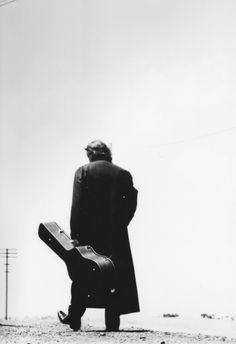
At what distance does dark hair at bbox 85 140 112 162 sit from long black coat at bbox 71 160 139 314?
59 millimetres

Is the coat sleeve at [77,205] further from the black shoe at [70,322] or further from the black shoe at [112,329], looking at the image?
the black shoe at [112,329]

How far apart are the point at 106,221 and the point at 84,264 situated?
0.62 m

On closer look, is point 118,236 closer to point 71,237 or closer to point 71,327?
point 71,237

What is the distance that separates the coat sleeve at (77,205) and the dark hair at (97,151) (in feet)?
0.59

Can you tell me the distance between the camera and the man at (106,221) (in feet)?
20.9

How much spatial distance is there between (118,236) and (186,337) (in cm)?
113

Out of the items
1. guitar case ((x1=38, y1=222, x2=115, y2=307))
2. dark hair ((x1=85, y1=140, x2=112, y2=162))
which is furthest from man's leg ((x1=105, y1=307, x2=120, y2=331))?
dark hair ((x1=85, y1=140, x2=112, y2=162))

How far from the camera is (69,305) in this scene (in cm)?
645

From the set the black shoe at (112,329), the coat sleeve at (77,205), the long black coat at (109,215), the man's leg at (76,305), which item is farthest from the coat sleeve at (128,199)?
the black shoe at (112,329)

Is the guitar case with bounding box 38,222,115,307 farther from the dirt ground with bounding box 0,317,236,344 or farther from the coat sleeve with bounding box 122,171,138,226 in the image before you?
the coat sleeve with bounding box 122,171,138,226

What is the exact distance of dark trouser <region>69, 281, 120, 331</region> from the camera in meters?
6.32

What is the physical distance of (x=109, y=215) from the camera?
653cm

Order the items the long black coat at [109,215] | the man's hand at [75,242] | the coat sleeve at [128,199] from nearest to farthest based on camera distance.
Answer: the man's hand at [75,242] < the long black coat at [109,215] < the coat sleeve at [128,199]

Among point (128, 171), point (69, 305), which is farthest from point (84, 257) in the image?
point (128, 171)
